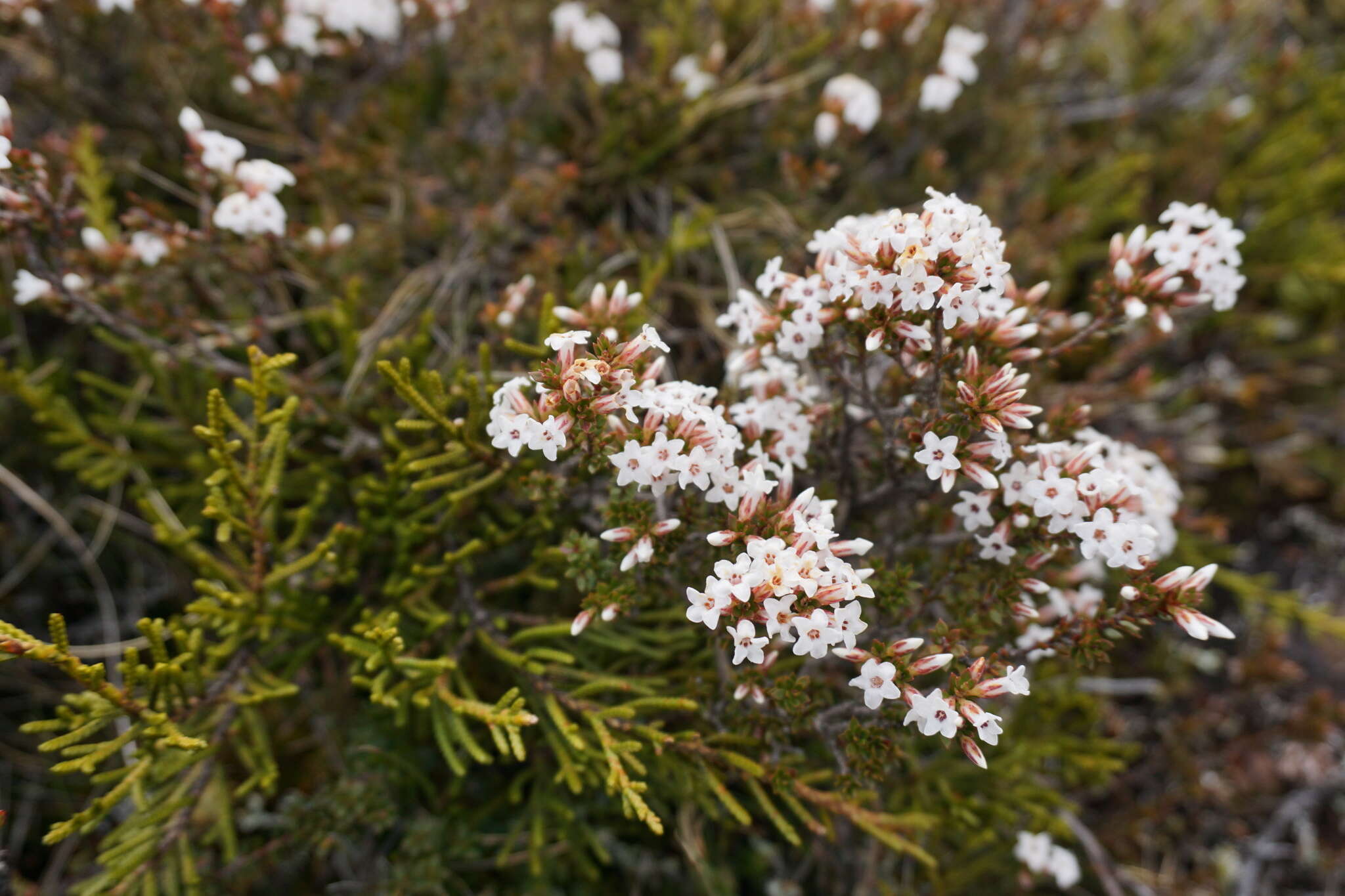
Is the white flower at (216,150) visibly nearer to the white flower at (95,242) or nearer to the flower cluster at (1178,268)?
the white flower at (95,242)

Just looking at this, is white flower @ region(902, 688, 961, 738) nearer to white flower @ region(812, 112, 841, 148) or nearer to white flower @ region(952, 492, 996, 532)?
white flower @ region(952, 492, 996, 532)

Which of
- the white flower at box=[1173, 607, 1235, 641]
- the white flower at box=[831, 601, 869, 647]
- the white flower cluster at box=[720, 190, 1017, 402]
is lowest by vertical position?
the white flower at box=[1173, 607, 1235, 641]

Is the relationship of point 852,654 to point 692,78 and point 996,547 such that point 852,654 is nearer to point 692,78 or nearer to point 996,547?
point 996,547

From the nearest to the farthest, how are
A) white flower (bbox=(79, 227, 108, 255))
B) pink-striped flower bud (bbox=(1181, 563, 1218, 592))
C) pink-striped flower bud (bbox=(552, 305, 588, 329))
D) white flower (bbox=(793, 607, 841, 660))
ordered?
white flower (bbox=(793, 607, 841, 660)) → pink-striped flower bud (bbox=(1181, 563, 1218, 592)) → pink-striped flower bud (bbox=(552, 305, 588, 329)) → white flower (bbox=(79, 227, 108, 255))

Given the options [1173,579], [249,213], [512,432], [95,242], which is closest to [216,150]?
[249,213]

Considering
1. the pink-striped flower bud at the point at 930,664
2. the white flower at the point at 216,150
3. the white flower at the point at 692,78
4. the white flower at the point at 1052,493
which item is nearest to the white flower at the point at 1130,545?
the white flower at the point at 1052,493

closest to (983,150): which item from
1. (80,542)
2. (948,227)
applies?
(948,227)

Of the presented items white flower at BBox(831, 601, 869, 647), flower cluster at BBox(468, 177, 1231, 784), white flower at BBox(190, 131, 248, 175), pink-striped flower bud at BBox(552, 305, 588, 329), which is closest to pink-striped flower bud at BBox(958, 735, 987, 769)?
flower cluster at BBox(468, 177, 1231, 784)
